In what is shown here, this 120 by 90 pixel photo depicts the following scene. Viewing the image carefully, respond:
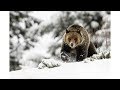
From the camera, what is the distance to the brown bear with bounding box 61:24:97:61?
24.4 feet

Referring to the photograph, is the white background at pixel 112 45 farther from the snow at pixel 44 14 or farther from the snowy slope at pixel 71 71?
the snow at pixel 44 14

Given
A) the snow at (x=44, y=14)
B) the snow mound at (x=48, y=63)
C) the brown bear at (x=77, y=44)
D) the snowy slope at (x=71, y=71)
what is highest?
the snow at (x=44, y=14)

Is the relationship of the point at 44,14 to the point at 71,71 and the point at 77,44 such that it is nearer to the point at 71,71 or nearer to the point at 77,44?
the point at 77,44

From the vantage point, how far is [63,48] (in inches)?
293

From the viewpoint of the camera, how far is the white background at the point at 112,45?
7.39 metres

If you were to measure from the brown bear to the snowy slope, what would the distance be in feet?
0.39

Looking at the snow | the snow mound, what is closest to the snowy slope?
the snow mound

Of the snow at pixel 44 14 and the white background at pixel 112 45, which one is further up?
the snow at pixel 44 14

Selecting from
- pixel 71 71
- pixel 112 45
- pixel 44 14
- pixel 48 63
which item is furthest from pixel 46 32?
pixel 112 45

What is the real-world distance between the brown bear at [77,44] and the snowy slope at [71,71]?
12 centimetres

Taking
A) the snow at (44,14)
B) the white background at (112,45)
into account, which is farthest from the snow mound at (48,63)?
the snow at (44,14)
